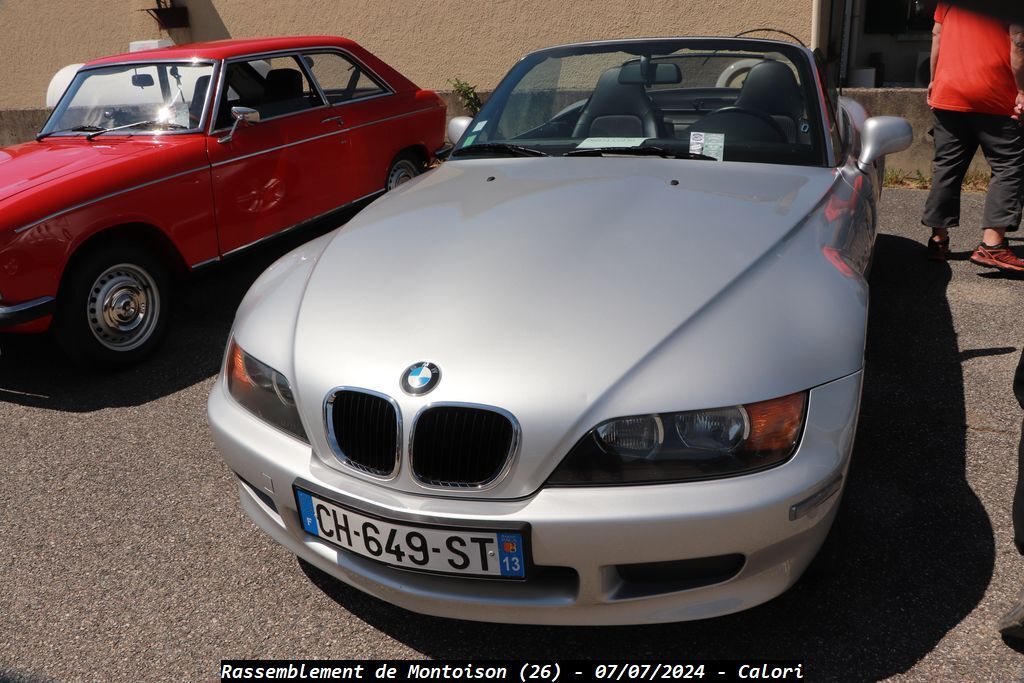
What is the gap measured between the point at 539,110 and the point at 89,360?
2.33 m

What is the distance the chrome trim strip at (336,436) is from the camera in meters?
1.91

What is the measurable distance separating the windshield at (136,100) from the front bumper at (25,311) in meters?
1.33

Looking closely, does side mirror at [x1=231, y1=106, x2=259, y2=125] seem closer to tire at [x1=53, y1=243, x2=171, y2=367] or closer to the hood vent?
tire at [x1=53, y1=243, x2=171, y2=367]

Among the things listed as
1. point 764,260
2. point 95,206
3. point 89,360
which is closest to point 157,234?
point 95,206

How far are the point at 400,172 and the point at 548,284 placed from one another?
4114 millimetres

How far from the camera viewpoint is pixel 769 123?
10.6ft

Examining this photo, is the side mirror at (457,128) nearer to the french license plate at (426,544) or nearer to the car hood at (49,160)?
the car hood at (49,160)

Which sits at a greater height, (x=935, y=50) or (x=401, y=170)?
(x=935, y=50)

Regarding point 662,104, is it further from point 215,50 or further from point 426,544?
point 215,50

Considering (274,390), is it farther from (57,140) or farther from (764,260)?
(57,140)

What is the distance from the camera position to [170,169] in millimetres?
4328

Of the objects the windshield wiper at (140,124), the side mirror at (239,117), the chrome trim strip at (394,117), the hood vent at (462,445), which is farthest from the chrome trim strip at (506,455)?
the chrome trim strip at (394,117)

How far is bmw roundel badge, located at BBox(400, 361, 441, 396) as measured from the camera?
191cm

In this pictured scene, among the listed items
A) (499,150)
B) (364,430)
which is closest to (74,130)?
(499,150)
